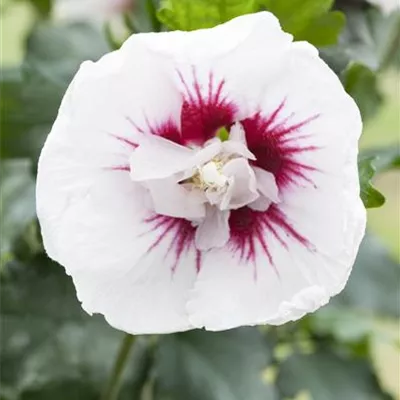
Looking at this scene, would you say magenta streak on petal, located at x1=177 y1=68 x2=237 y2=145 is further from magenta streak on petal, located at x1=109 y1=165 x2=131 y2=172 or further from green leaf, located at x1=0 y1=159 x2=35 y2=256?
green leaf, located at x1=0 y1=159 x2=35 y2=256

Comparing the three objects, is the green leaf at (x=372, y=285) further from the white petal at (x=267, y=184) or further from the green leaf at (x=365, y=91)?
the white petal at (x=267, y=184)

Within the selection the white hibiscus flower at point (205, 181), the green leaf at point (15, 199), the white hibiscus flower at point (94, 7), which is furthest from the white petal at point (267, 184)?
the white hibiscus flower at point (94, 7)

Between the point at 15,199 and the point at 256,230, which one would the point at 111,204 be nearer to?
the point at 256,230

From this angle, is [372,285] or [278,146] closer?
[278,146]

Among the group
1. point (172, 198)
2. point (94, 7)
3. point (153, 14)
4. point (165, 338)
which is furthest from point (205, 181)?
point (94, 7)

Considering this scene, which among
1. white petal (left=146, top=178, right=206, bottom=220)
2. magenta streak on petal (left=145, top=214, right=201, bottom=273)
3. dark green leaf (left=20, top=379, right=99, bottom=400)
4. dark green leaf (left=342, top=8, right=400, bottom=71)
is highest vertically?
white petal (left=146, top=178, right=206, bottom=220)

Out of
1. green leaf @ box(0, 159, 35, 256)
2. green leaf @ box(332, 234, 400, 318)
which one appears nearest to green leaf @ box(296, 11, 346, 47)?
green leaf @ box(0, 159, 35, 256)
